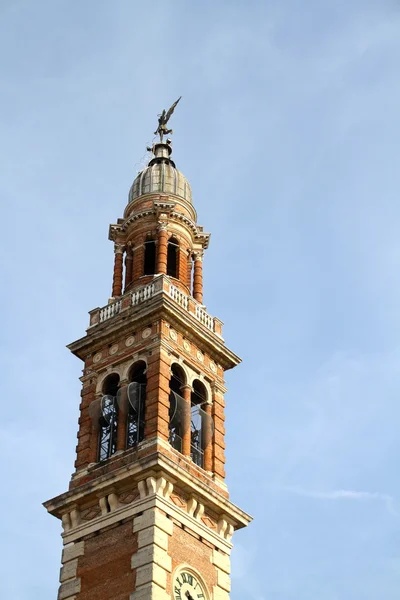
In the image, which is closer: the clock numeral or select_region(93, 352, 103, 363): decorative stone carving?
the clock numeral

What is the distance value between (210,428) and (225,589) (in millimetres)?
7030

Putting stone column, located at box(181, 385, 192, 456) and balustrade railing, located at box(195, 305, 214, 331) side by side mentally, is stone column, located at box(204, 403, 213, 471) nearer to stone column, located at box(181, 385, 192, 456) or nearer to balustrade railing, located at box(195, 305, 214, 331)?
stone column, located at box(181, 385, 192, 456)

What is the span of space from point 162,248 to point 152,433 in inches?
434

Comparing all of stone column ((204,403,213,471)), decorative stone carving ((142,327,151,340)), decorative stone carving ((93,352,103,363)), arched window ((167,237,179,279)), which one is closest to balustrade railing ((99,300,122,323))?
decorative stone carving ((93,352,103,363))

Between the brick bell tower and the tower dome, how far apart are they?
20cm

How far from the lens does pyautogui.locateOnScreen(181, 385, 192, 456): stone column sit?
44594mm

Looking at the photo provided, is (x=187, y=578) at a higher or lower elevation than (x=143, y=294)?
lower

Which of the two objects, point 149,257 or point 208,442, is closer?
point 208,442

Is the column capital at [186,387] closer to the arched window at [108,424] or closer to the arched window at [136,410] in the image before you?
the arched window at [136,410]

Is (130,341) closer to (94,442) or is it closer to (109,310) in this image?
(109,310)

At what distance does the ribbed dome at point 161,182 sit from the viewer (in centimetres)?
5491

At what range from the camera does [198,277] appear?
173ft

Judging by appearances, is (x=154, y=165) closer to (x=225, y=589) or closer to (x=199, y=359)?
(x=199, y=359)

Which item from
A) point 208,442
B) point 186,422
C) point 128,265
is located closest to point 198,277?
point 128,265
